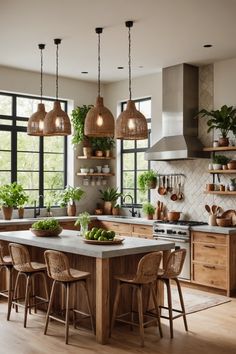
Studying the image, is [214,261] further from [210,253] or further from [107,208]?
[107,208]

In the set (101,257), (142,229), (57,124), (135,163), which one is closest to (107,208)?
(135,163)

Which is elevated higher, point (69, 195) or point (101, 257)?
point (69, 195)

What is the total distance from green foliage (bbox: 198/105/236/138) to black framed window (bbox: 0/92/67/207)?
2.95 m

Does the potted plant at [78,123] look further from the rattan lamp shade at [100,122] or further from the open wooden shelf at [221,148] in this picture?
the rattan lamp shade at [100,122]

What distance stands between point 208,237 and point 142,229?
50.0 inches

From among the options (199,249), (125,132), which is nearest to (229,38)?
(125,132)

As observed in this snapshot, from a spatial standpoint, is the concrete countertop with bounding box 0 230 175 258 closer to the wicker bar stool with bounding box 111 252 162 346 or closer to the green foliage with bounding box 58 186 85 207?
the wicker bar stool with bounding box 111 252 162 346

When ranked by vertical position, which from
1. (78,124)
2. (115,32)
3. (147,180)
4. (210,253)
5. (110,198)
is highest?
(115,32)

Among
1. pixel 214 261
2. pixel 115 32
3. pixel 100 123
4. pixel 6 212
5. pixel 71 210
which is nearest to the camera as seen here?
pixel 100 123

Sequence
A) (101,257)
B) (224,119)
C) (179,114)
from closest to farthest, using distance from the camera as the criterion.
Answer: (101,257)
(224,119)
(179,114)

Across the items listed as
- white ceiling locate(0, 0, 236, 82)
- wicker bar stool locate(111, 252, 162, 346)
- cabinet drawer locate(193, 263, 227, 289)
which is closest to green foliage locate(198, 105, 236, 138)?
white ceiling locate(0, 0, 236, 82)

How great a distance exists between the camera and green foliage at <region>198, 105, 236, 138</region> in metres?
6.85

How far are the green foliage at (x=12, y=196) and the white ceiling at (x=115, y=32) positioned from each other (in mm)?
1935

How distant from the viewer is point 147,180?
8023mm
